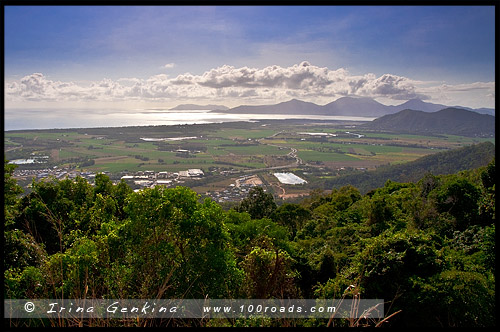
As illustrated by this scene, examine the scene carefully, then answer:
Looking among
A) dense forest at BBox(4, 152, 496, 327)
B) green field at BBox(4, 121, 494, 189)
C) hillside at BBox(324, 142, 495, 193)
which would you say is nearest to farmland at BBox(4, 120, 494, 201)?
green field at BBox(4, 121, 494, 189)

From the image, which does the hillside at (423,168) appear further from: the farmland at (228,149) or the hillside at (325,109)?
the hillside at (325,109)

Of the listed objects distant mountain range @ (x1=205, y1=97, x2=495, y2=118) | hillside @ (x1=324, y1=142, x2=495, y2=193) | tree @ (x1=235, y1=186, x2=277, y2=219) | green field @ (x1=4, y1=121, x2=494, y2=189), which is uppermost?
distant mountain range @ (x1=205, y1=97, x2=495, y2=118)

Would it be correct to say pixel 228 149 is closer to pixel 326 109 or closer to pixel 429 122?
pixel 326 109

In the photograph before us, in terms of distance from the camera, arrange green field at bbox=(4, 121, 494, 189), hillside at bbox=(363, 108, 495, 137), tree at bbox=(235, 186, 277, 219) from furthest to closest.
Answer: hillside at bbox=(363, 108, 495, 137) → tree at bbox=(235, 186, 277, 219) → green field at bbox=(4, 121, 494, 189)

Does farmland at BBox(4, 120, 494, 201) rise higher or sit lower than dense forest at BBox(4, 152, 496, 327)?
higher

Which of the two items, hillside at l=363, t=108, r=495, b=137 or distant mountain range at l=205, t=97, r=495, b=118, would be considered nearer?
distant mountain range at l=205, t=97, r=495, b=118

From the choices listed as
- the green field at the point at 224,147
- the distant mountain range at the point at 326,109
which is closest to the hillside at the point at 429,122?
the green field at the point at 224,147

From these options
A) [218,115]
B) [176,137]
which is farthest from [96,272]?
[176,137]

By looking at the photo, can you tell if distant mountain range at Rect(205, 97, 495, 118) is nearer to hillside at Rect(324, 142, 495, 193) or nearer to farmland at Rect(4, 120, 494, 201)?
farmland at Rect(4, 120, 494, 201)
